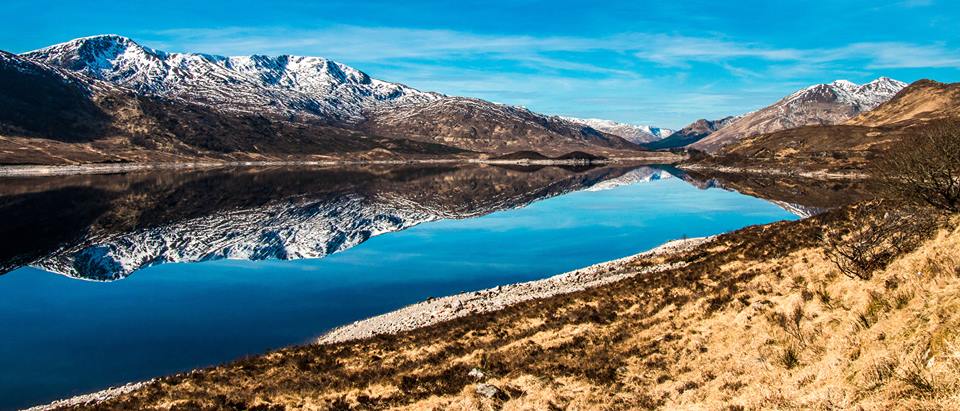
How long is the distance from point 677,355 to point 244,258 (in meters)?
59.0

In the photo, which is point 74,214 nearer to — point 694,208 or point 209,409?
point 209,409

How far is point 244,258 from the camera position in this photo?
234 feet

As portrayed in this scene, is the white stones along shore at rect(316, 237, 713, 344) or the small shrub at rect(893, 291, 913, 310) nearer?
the small shrub at rect(893, 291, 913, 310)

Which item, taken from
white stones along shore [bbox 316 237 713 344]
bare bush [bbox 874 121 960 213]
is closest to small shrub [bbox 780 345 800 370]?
bare bush [bbox 874 121 960 213]

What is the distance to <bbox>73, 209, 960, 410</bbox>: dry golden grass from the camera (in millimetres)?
15758

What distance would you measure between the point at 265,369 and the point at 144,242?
6189 cm

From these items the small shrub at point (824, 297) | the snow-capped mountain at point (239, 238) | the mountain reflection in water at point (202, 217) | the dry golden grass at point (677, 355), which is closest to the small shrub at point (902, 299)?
the dry golden grass at point (677, 355)

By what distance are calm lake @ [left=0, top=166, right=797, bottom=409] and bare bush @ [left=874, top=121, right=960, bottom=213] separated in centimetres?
3157

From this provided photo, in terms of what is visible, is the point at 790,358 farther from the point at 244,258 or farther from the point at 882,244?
the point at 244,258

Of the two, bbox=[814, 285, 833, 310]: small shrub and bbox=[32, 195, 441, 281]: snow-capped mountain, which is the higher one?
A: bbox=[814, 285, 833, 310]: small shrub

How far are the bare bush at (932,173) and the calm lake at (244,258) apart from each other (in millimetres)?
31572

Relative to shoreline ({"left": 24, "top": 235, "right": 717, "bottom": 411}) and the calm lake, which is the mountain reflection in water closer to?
the calm lake

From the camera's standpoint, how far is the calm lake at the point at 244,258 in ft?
125

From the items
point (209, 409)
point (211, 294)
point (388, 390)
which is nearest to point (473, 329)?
point (388, 390)
